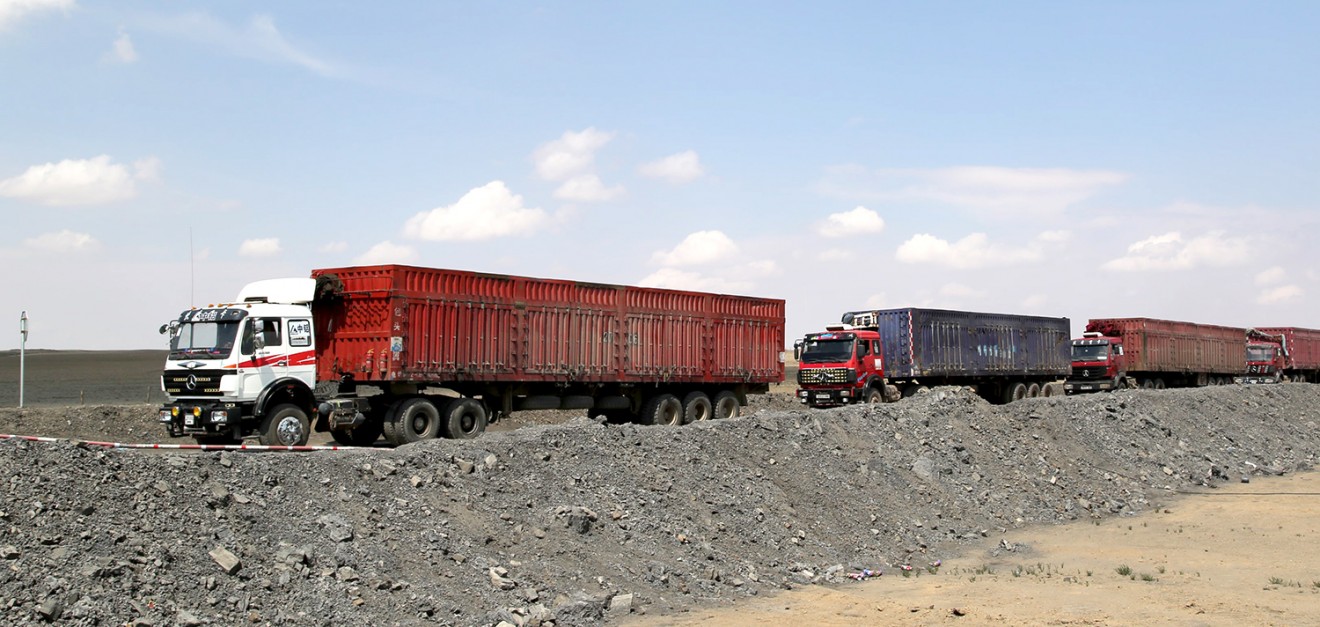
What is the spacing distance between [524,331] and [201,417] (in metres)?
6.64

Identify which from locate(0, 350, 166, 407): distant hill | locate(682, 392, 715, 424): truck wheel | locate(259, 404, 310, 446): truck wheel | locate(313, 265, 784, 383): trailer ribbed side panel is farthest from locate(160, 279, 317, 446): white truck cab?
locate(0, 350, 166, 407): distant hill

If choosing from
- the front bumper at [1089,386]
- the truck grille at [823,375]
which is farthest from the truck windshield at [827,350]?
the front bumper at [1089,386]

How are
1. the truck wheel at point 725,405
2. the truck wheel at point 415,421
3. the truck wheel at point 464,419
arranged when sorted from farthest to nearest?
1. the truck wheel at point 725,405
2. the truck wheel at point 464,419
3. the truck wheel at point 415,421

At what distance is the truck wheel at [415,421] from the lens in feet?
66.8

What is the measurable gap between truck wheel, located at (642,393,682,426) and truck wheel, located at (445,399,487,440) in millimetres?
4859

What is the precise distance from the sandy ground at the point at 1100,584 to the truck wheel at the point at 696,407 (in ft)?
32.7

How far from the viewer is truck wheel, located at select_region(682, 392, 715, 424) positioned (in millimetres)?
26281

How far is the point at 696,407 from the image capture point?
26594 mm

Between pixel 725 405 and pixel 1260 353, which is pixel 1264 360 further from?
pixel 725 405

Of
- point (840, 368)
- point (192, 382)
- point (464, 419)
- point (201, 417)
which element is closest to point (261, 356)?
point (192, 382)

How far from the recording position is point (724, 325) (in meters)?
27.2

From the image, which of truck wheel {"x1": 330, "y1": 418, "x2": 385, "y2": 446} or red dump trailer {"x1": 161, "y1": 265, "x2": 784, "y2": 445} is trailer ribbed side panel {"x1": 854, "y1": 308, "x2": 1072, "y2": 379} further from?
truck wheel {"x1": 330, "y1": 418, "x2": 385, "y2": 446}

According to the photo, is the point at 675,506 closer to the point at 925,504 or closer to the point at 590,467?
the point at 590,467

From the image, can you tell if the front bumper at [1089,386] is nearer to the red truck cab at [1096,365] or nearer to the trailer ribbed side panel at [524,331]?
the red truck cab at [1096,365]
